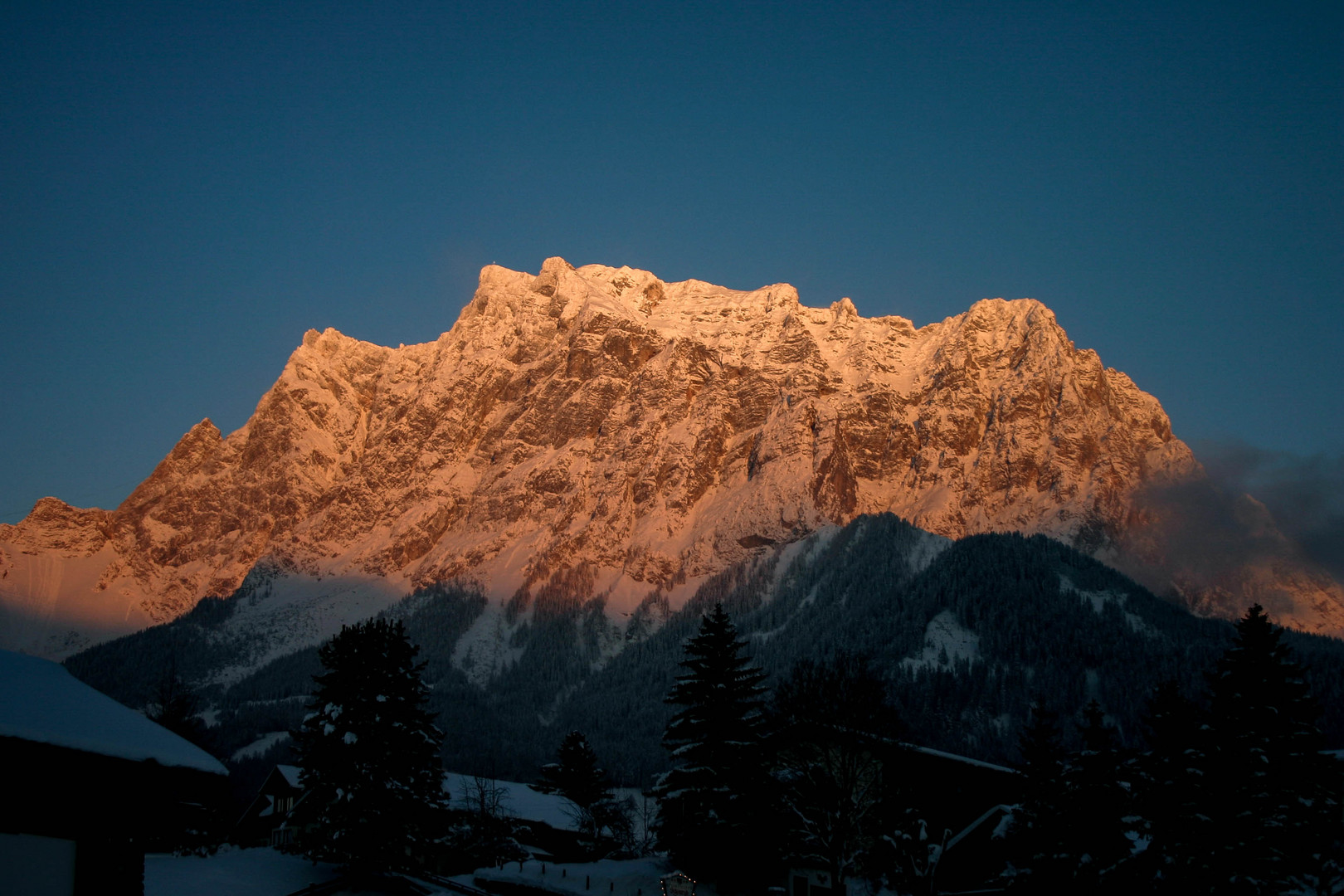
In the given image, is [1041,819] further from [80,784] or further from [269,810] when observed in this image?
[269,810]

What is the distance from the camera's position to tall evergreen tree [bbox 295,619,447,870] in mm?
40031

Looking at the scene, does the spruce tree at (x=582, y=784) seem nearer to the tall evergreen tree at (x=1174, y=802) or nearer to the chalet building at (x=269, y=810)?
the chalet building at (x=269, y=810)

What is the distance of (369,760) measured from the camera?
41.6m

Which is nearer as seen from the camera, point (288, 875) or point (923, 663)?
point (288, 875)

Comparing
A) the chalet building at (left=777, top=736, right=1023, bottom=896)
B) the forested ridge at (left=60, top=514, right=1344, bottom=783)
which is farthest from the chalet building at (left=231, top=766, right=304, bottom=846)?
the forested ridge at (left=60, top=514, right=1344, bottom=783)

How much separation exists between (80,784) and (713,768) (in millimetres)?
37140

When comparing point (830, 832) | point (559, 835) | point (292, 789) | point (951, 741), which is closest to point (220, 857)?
point (830, 832)

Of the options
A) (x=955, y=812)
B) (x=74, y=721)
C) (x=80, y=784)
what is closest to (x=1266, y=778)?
(x=955, y=812)

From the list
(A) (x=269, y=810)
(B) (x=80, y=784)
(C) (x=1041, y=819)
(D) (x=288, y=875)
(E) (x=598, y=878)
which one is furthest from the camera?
(A) (x=269, y=810)

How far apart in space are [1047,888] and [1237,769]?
8.52 meters

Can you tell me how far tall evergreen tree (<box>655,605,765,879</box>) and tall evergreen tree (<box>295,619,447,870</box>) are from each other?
9243 millimetres

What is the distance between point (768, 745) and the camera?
42.3 m

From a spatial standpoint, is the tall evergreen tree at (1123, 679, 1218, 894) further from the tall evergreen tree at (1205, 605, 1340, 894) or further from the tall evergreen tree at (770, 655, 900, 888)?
the tall evergreen tree at (770, 655, 900, 888)

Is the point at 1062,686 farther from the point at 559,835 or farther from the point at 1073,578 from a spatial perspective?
the point at 559,835
